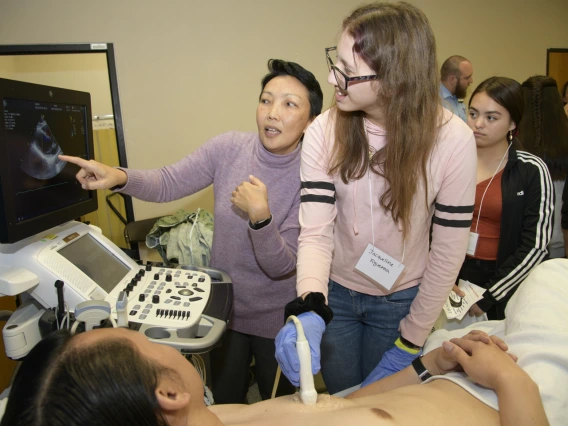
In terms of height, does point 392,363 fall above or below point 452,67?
below

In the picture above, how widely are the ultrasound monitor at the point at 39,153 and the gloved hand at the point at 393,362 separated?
1.08 meters

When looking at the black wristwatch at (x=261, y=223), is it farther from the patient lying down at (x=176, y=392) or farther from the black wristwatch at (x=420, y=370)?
the black wristwatch at (x=420, y=370)

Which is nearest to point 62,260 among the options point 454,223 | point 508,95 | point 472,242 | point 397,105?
point 397,105

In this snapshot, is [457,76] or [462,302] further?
[457,76]

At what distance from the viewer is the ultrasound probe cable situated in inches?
37.9

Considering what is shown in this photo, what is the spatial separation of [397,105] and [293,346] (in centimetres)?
70

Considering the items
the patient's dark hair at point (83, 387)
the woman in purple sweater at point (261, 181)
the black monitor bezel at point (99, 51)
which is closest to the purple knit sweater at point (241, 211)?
the woman in purple sweater at point (261, 181)

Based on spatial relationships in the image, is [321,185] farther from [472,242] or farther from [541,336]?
[472,242]

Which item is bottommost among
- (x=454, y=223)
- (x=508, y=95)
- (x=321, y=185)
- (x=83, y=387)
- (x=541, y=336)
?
(x=541, y=336)

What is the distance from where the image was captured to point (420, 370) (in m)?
1.29

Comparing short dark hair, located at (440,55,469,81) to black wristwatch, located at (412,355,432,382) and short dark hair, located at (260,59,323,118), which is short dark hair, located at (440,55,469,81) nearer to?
short dark hair, located at (260,59,323,118)

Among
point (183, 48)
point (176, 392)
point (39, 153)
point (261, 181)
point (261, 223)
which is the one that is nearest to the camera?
point (176, 392)

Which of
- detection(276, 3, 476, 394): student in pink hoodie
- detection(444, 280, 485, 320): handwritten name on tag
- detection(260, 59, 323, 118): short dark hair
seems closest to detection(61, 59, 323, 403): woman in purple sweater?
detection(260, 59, 323, 118): short dark hair

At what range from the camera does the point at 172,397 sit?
2.56 ft
